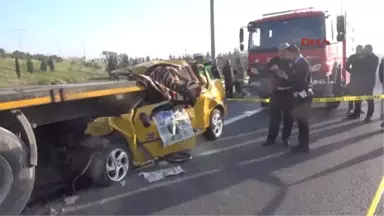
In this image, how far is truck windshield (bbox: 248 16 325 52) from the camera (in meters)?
11.1

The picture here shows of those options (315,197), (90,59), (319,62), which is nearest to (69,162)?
(315,197)

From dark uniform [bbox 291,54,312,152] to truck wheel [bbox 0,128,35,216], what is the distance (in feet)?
14.5

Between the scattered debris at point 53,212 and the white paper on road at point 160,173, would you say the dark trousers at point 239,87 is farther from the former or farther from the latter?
the scattered debris at point 53,212

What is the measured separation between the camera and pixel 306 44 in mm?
10992

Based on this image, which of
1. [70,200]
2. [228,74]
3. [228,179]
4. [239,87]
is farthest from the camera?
[239,87]

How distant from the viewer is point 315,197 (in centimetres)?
476

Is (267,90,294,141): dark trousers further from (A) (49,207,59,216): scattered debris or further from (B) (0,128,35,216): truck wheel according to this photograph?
(B) (0,128,35,216): truck wheel

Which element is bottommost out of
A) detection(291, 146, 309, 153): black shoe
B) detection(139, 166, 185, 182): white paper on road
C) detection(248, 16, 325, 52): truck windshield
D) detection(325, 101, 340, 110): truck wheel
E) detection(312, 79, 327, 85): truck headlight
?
detection(139, 166, 185, 182): white paper on road

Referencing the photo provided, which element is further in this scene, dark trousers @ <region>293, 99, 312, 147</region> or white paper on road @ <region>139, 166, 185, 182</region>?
dark trousers @ <region>293, 99, 312, 147</region>

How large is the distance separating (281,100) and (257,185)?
2.45 m

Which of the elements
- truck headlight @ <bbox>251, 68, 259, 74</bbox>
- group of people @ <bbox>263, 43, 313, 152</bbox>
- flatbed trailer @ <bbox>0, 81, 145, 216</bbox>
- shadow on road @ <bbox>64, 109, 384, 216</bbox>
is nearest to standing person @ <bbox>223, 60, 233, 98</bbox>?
truck headlight @ <bbox>251, 68, 259, 74</bbox>

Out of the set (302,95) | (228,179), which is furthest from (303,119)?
(228,179)

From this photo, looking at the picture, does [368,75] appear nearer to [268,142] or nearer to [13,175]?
[268,142]

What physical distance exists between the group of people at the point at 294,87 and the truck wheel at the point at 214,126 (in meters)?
1.29
